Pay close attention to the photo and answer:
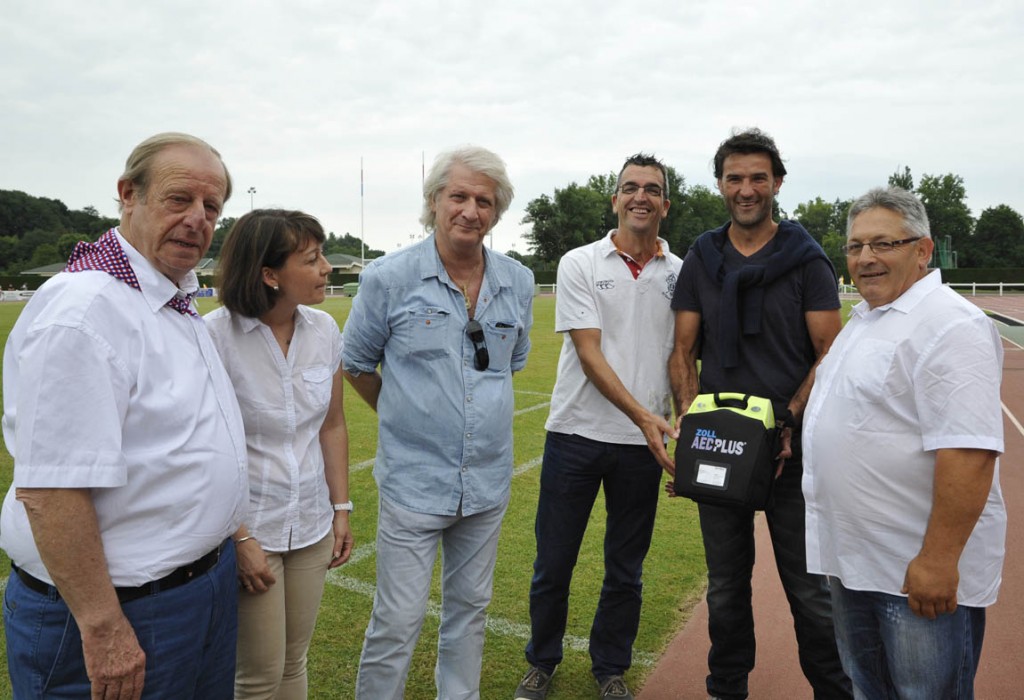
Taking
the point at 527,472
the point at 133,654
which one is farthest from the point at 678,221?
the point at 133,654

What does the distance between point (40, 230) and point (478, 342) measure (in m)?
123

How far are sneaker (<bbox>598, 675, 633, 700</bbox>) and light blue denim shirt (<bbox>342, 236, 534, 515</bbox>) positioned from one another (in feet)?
3.84

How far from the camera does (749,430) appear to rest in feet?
9.45

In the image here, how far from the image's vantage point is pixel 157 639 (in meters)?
1.84

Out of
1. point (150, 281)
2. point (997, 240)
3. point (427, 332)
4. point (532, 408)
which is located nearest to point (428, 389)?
point (427, 332)

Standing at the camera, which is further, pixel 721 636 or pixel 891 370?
pixel 721 636

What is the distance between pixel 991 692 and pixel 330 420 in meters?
3.32

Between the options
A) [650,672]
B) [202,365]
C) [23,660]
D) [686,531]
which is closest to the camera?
[23,660]

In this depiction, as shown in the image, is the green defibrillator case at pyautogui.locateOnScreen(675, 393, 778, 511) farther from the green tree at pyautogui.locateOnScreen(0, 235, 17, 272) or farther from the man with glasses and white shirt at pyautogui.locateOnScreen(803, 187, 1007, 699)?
the green tree at pyautogui.locateOnScreen(0, 235, 17, 272)

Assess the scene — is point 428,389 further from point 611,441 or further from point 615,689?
point 615,689

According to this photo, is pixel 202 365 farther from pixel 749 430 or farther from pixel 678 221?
pixel 678 221

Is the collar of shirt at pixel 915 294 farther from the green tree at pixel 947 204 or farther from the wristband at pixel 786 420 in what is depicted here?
the green tree at pixel 947 204

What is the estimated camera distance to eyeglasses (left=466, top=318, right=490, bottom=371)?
9.53 ft

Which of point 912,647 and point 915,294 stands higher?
point 915,294
